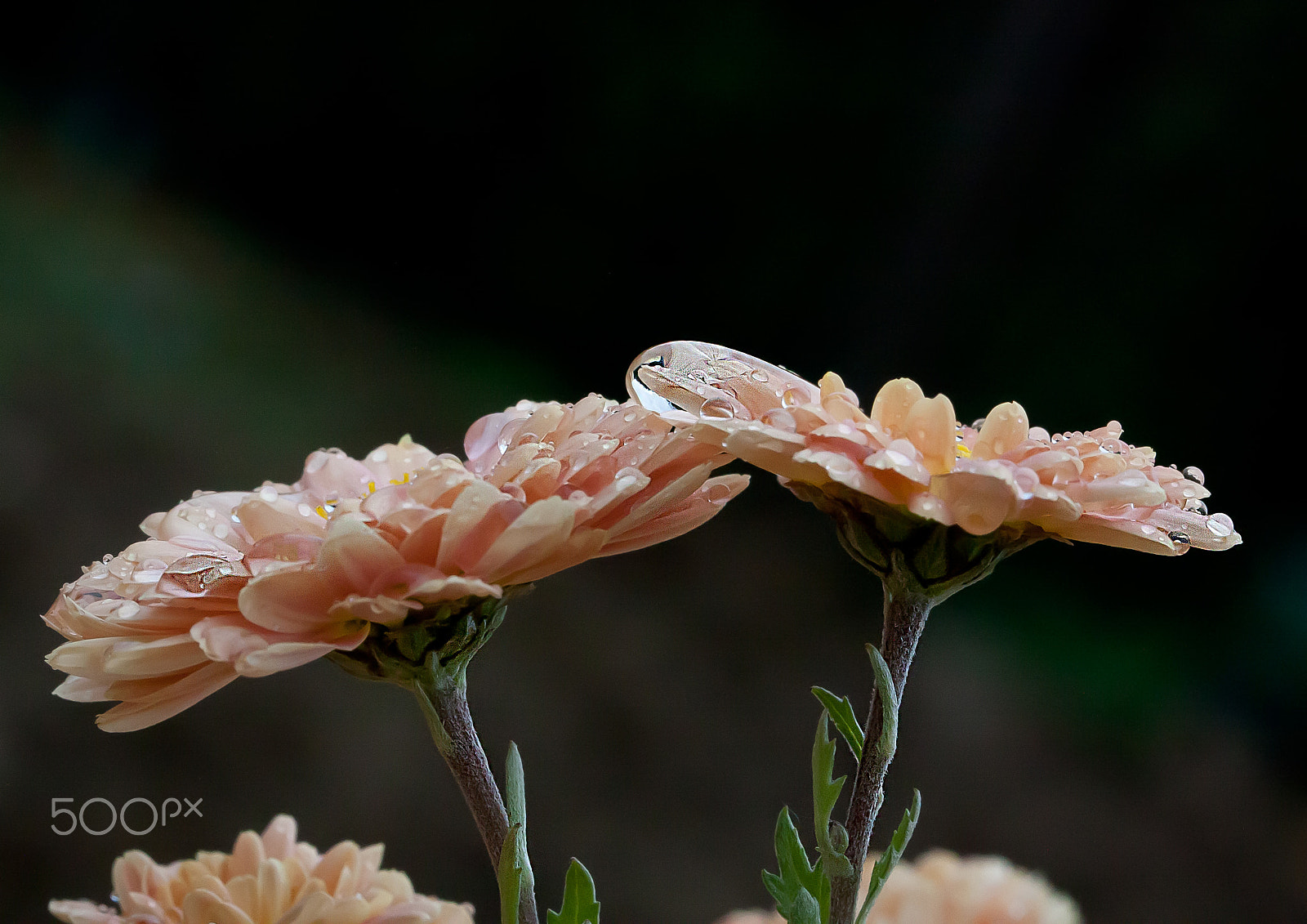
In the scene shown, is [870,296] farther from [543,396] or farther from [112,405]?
[112,405]

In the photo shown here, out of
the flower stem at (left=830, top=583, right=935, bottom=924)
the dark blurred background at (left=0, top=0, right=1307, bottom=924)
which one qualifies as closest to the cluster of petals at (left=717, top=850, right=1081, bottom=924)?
the flower stem at (left=830, top=583, right=935, bottom=924)

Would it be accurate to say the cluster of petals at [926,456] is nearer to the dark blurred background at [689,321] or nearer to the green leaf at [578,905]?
the green leaf at [578,905]

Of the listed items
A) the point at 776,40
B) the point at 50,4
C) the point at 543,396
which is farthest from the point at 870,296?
the point at 50,4

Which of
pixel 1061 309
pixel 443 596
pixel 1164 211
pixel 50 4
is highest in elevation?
→ pixel 50 4

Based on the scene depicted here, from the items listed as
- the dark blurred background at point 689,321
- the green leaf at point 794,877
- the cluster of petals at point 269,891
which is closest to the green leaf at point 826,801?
the green leaf at point 794,877

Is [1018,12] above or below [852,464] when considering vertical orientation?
above

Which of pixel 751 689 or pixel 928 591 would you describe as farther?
pixel 751 689
